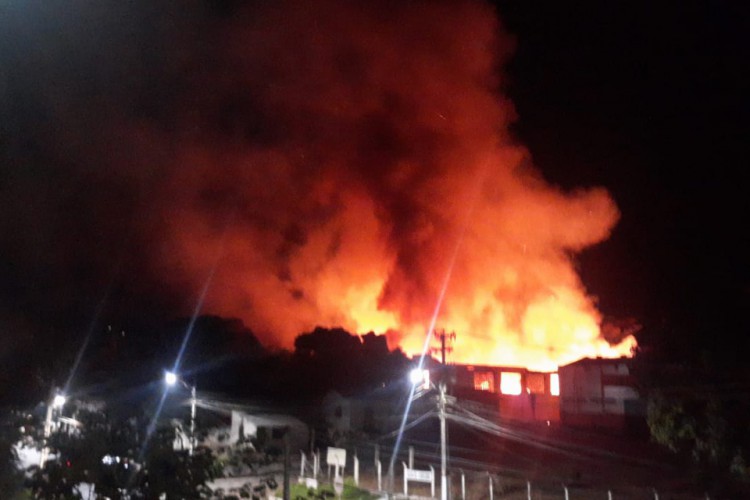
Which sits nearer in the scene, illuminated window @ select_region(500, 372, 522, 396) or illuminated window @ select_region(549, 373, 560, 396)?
illuminated window @ select_region(549, 373, 560, 396)

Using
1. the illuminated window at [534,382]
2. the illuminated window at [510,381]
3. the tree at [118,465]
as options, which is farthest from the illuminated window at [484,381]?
the tree at [118,465]

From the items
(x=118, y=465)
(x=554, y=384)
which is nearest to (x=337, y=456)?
(x=118, y=465)

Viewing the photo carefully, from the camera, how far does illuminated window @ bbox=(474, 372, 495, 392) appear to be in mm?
40406

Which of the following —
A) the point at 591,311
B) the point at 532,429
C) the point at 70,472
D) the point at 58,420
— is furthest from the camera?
the point at 591,311

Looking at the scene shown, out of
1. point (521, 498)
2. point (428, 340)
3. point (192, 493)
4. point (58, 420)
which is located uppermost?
point (428, 340)

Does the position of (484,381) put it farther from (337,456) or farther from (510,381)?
(337,456)

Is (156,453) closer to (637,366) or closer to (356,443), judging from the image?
(637,366)

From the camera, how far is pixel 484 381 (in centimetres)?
4059

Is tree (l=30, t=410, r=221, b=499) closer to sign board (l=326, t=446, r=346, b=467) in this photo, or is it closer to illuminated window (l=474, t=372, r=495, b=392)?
sign board (l=326, t=446, r=346, b=467)

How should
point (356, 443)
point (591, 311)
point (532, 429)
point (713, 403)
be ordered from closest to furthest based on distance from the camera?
point (713, 403) → point (356, 443) → point (532, 429) → point (591, 311)

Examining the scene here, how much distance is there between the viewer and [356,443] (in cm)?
3053

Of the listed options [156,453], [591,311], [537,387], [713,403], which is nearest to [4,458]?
[156,453]

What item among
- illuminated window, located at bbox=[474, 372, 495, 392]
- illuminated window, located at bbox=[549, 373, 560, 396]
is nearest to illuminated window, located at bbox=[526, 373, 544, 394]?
illuminated window, located at bbox=[549, 373, 560, 396]

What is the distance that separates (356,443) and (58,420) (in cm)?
2582
